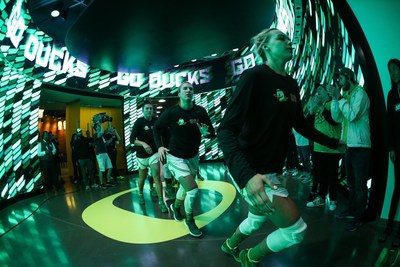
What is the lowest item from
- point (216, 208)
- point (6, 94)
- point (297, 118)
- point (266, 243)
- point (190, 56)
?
point (216, 208)

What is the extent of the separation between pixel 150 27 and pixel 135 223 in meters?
4.19

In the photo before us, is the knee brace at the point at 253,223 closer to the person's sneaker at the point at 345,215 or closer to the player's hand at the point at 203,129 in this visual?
the player's hand at the point at 203,129

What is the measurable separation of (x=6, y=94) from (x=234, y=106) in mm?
6354

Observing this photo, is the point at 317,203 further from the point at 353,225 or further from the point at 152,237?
the point at 152,237

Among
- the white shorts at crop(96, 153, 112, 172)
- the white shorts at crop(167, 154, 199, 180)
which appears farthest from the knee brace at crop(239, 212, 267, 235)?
the white shorts at crop(96, 153, 112, 172)

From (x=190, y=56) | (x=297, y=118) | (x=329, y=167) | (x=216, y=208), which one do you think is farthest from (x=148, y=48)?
(x=297, y=118)

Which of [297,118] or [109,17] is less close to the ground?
[109,17]

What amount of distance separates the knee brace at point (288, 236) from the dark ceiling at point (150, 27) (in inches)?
179

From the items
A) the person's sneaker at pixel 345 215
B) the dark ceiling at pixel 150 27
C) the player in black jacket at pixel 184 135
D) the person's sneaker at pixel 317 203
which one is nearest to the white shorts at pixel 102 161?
the dark ceiling at pixel 150 27

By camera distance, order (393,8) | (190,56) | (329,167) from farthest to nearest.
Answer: (190,56) < (329,167) < (393,8)

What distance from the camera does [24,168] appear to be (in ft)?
21.7

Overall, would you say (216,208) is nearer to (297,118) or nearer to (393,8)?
(297,118)

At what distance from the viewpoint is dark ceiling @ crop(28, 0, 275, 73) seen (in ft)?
16.7

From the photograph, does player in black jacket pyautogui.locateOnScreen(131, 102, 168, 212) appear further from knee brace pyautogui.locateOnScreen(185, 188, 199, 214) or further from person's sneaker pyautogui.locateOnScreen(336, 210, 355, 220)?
person's sneaker pyautogui.locateOnScreen(336, 210, 355, 220)
